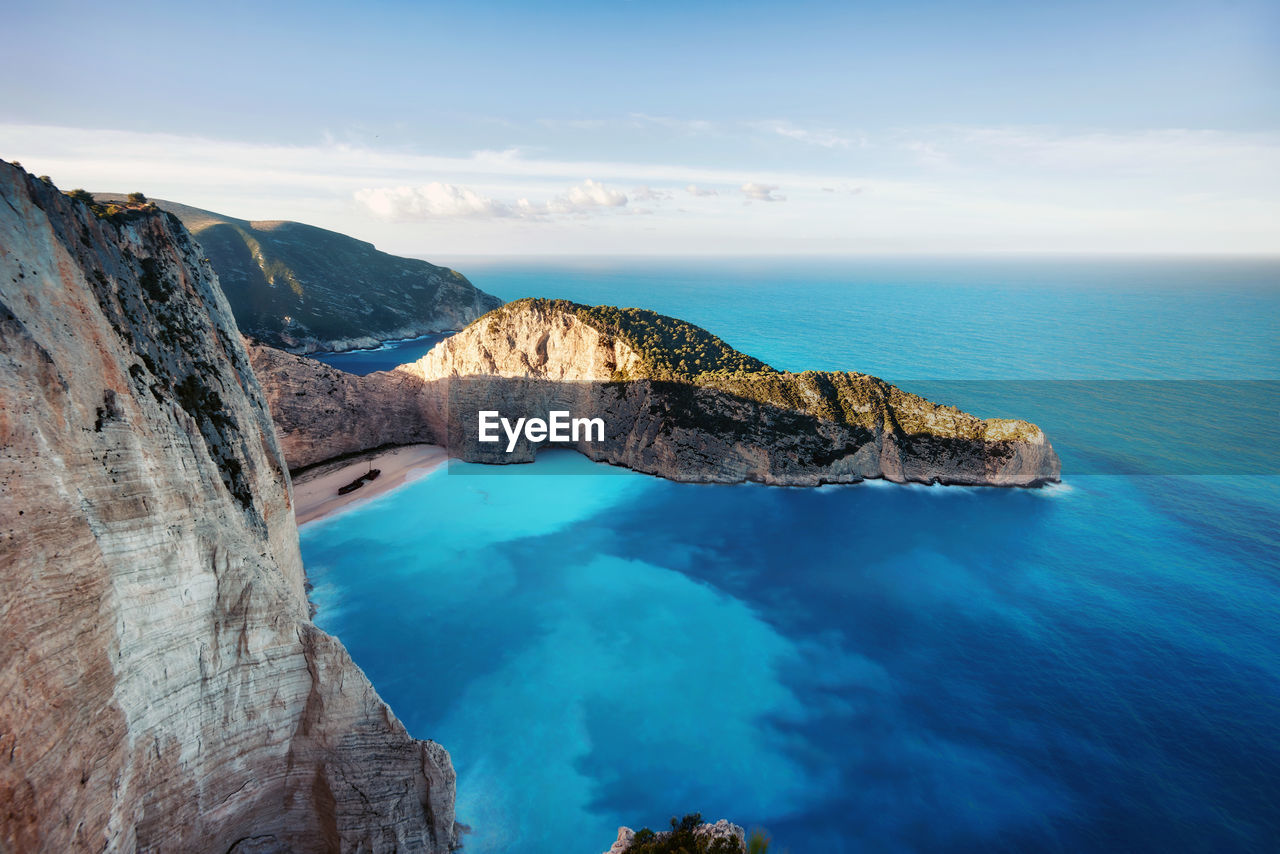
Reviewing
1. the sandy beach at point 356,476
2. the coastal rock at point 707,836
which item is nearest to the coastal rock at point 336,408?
the sandy beach at point 356,476

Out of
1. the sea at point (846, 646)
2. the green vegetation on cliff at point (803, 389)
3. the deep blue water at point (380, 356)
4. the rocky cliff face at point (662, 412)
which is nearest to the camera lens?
the sea at point (846, 646)

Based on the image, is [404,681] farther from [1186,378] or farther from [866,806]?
[1186,378]

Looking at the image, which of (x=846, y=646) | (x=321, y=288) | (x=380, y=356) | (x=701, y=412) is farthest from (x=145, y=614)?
(x=321, y=288)

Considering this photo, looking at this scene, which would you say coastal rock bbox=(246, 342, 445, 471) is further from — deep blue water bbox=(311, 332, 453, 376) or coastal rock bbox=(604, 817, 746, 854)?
coastal rock bbox=(604, 817, 746, 854)

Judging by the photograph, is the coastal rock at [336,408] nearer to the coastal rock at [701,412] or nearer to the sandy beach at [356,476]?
the sandy beach at [356,476]

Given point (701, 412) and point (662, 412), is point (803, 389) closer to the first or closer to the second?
point (701, 412)

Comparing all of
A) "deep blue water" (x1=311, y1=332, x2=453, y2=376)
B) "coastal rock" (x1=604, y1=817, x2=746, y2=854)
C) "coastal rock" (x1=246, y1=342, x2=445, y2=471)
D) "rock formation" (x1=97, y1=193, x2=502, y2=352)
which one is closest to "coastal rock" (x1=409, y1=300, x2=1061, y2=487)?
"coastal rock" (x1=246, y1=342, x2=445, y2=471)

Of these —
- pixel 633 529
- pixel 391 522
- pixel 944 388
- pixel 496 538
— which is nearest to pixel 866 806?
pixel 633 529
